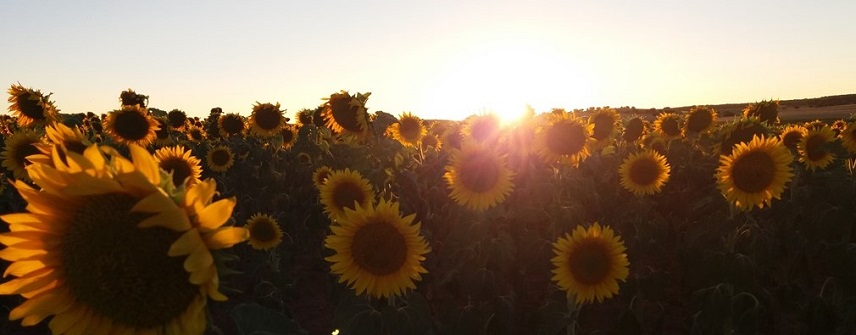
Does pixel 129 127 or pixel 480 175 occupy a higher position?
pixel 129 127

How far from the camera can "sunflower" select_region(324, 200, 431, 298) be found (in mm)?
3461

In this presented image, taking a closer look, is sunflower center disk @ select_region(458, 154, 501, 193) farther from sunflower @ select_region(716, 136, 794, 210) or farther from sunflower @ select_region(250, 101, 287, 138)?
sunflower @ select_region(250, 101, 287, 138)

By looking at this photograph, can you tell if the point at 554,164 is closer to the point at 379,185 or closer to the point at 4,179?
the point at 379,185

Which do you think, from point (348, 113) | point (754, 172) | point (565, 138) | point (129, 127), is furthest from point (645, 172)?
point (129, 127)

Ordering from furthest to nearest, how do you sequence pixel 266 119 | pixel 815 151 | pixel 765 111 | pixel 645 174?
pixel 266 119 < pixel 765 111 < pixel 815 151 < pixel 645 174

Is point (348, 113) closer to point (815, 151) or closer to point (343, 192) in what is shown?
point (343, 192)

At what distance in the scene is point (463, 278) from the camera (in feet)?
16.9

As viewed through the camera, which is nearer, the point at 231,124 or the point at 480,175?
the point at 480,175

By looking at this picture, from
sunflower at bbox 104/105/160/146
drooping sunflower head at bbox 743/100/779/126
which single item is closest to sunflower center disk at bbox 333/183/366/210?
sunflower at bbox 104/105/160/146

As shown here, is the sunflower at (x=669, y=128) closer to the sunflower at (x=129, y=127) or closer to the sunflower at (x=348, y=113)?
the sunflower at (x=348, y=113)

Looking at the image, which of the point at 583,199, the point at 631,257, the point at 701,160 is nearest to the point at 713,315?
the point at 631,257

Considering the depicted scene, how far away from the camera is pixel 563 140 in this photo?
6.69 meters

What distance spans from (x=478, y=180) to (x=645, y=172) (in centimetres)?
304

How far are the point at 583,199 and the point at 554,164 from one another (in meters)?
0.74
